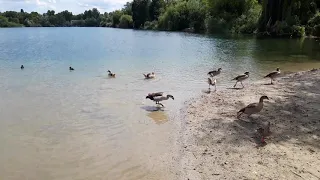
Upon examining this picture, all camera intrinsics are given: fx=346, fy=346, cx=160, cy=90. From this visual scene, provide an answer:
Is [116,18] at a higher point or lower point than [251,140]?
higher

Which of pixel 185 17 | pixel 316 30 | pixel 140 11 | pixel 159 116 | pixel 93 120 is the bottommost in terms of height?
pixel 93 120

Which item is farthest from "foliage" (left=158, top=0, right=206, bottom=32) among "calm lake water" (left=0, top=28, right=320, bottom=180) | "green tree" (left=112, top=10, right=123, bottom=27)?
"calm lake water" (left=0, top=28, right=320, bottom=180)

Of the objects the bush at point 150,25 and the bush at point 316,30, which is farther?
the bush at point 150,25

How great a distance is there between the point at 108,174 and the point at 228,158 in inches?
117

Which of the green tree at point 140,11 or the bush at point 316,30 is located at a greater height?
the green tree at point 140,11

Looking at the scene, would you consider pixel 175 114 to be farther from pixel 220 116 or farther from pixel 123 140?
pixel 123 140

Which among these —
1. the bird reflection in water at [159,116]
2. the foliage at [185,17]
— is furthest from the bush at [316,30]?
the bird reflection in water at [159,116]

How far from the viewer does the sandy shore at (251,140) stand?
7941mm

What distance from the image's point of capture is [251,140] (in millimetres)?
9711

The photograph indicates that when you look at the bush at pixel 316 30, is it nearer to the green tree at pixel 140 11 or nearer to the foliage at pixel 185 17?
the foliage at pixel 185 17

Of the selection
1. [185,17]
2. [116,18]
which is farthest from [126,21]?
[185,17]

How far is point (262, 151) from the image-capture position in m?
8.89

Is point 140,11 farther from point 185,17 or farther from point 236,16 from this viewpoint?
point 236,16

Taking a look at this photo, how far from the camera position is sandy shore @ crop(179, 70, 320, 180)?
7941mm
